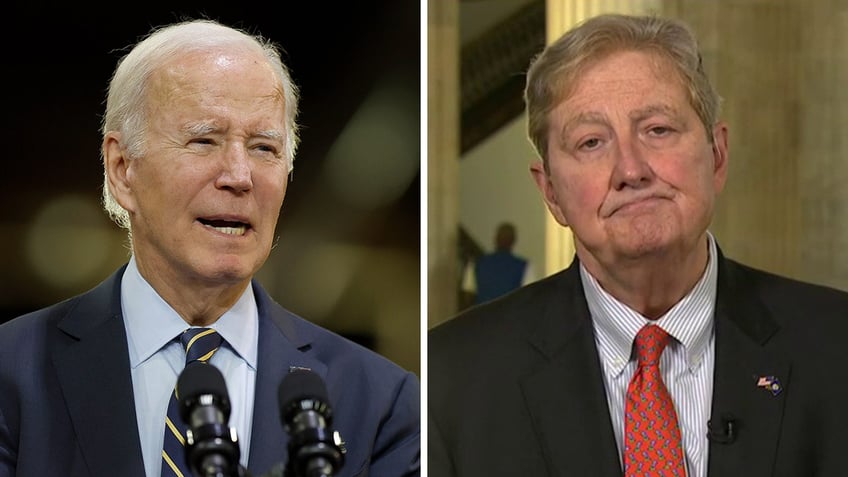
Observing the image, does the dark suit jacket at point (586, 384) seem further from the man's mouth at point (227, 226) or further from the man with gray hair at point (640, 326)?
the man's mouth at point (227, 226)

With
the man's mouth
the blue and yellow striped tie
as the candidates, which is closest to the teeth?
the man's mouth

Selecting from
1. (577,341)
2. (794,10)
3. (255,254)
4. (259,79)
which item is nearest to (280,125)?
(259,79)

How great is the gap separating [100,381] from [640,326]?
1.67m

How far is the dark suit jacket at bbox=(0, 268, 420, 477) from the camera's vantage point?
12.3 ft

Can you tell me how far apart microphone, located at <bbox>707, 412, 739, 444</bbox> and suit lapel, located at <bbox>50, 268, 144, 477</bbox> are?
1.74 metres

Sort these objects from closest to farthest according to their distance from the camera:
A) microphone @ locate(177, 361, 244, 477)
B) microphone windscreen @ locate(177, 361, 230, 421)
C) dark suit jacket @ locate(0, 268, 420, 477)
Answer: microphone @ locate(177, 361, 244, 477) < microphone windscreen @ locate(177, 361, 230, 421) < dark suit jacket @ locate(0, 268, 420, 477)

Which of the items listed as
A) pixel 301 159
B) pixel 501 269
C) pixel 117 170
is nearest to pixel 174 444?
pixel 117 170

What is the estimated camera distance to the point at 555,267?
4234 mm

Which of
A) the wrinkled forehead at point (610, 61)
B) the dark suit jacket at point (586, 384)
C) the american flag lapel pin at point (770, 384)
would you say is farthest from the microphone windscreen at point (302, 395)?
the american flag lapel pin at point (770, 384)

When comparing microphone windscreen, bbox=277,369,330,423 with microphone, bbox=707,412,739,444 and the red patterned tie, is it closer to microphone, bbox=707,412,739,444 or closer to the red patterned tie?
the red patterned tie

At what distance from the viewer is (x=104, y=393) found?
3.81m

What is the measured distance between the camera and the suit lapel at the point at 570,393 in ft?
13.3

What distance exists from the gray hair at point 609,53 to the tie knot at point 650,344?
614 millimetres

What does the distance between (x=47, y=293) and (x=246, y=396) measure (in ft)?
2.21
